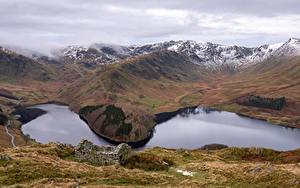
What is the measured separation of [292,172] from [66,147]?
3404cm

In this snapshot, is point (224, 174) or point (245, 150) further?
point (245, 150)

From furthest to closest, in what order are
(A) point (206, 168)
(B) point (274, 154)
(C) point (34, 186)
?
(B) point (274, 154)
(A) point (206, 168)
(C) point (34, 186)

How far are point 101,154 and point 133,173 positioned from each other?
988 centimetres

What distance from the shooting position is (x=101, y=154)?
59688mm

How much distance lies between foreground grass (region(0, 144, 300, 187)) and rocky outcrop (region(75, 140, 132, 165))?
1.20m

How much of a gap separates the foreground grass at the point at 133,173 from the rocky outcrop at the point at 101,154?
1.20 m

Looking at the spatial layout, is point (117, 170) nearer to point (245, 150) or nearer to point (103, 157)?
point (103, 157)

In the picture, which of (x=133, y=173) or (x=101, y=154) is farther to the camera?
(x=101, y=154)

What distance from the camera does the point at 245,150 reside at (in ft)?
282

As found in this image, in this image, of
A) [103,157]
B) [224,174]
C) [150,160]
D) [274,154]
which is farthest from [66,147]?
[274,154]

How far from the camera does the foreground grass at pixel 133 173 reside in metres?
45.4

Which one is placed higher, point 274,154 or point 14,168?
point 14,168

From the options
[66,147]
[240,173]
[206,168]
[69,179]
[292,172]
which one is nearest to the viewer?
[69,179]

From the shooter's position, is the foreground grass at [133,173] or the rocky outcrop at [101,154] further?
the rocky outcrop at [101,154]
